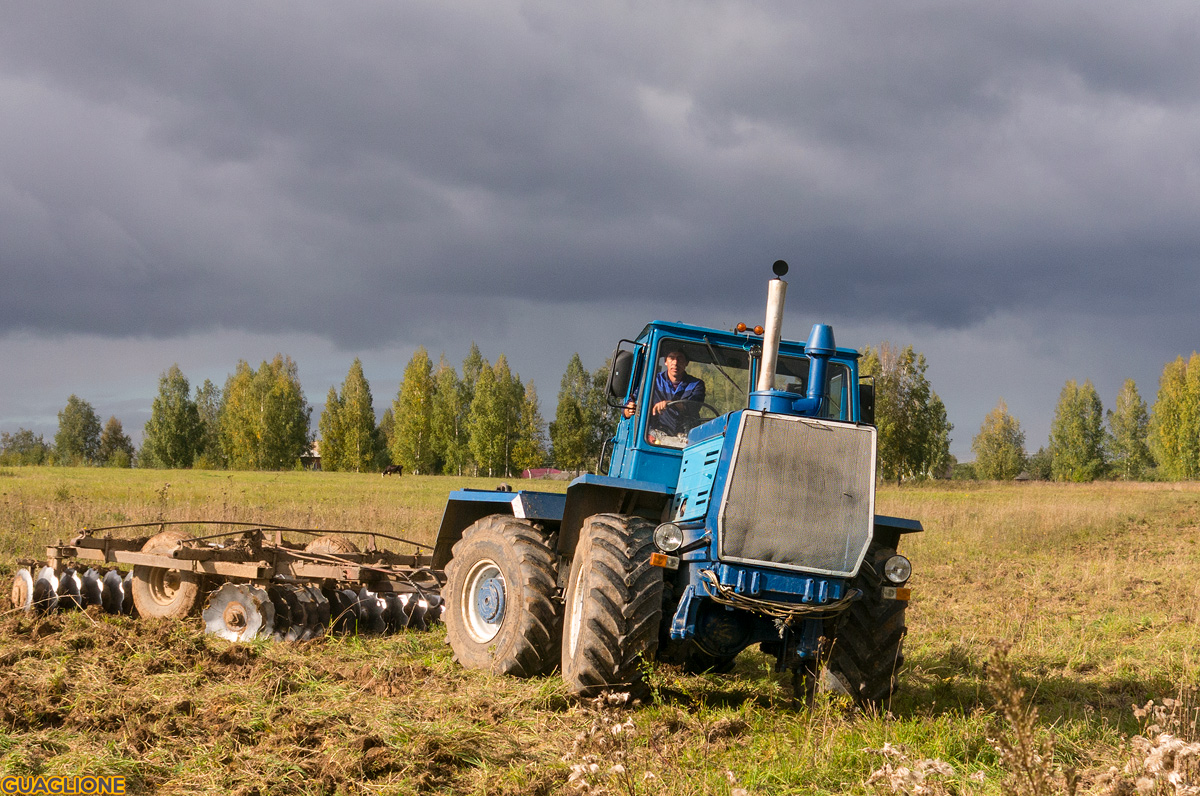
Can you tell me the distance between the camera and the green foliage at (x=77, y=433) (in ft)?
333

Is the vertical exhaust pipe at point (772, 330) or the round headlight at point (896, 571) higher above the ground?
the vertical exhaust pipe at point (772, 330)

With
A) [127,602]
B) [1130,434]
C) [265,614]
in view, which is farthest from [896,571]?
[1130,434]

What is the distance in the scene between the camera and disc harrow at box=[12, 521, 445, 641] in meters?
7.94

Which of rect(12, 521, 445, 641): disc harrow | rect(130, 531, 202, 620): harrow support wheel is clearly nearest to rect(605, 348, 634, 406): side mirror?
rect(12, 521, 445, 641): disc harrow

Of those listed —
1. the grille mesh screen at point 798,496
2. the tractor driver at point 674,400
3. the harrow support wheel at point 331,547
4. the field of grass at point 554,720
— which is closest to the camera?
the field of grass at point 554,720

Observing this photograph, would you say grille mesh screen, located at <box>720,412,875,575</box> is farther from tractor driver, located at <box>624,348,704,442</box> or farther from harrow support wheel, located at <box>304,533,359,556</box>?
harrow support wheel, located at <box>304,533,359,556</box>

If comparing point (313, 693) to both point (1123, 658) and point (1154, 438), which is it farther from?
point (1154, 438)

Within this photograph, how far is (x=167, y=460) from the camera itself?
7819cm

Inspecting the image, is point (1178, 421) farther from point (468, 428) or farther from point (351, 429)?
point (351, 429)

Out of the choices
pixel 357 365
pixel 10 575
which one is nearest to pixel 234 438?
pixel 357 365

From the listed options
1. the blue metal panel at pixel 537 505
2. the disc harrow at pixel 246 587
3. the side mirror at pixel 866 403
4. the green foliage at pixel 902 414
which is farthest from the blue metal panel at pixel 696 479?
the green foliage at pixel 902 414

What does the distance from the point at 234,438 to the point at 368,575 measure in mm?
77851

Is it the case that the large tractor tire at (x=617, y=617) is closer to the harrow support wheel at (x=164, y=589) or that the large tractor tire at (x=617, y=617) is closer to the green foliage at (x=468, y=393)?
the harrow support wheel at (x=164, y=589)

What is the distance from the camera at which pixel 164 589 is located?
8891 millimetres
